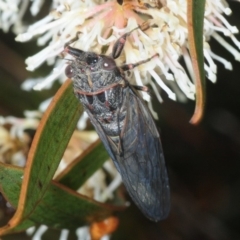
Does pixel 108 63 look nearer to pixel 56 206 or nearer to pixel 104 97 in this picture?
pixel 104 97

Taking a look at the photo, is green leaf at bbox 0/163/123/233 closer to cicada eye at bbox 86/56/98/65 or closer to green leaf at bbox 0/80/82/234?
green leaf at bbox 0/80/82/234

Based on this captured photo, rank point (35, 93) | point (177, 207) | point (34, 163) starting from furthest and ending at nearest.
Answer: point (177, 207), point (35, 93), point (34, 163)

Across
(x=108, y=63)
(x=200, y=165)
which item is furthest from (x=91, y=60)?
(x=200, y=165)

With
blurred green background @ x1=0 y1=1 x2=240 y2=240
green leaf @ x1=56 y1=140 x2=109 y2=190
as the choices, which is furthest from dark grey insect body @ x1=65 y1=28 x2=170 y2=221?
blurred green background @ x1=0 y1=1 x2=240 y2=240

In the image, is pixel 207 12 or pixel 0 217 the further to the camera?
pixel 0 217

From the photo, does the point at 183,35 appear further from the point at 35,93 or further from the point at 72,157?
the point at 35,93

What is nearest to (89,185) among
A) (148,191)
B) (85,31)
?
(148,191)
